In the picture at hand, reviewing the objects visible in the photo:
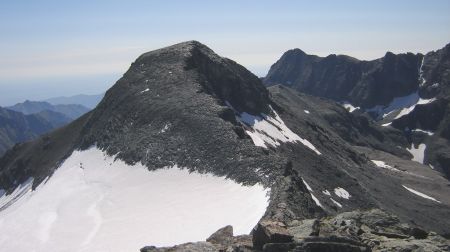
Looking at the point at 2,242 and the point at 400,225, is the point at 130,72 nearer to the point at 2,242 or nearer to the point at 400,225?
the point at 2,242

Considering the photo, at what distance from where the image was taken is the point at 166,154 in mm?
57219

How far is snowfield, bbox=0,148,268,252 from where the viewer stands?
126 ft

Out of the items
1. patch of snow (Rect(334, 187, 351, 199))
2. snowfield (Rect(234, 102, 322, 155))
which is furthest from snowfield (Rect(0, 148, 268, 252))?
patch of snow (Rect(334, 187, 351, 199))

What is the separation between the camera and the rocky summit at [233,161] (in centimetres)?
2117

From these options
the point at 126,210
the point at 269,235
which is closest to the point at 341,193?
the point at 126,210

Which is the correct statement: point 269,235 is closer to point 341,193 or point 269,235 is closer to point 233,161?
point 233,161

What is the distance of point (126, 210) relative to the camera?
155 ft

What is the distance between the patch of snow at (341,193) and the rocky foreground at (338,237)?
4992 cm

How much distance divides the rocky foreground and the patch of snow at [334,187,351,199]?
49.9 meters

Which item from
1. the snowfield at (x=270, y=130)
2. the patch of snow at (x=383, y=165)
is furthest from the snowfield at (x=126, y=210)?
the patch of snow at (x=383, y=165)

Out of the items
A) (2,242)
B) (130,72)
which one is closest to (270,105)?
(130,72)

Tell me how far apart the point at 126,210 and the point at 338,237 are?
31839mm

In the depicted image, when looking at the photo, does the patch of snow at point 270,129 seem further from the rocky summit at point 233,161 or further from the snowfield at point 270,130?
the rocky summit at point 233,161

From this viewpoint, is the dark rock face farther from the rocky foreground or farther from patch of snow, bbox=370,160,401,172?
patch of snow, bbox=370,160,401,172
